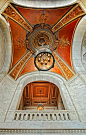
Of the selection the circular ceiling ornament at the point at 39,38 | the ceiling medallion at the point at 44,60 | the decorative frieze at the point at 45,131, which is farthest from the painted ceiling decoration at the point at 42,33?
the decorative frieze at the point at 45,131

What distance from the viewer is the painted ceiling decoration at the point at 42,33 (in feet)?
22.2

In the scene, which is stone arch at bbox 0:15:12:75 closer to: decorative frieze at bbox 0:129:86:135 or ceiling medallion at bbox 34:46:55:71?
ceiling medallion at bbox 34:46:55:71

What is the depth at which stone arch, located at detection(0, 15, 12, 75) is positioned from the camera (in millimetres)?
6464

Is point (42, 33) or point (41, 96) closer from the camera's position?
point (42, 33)

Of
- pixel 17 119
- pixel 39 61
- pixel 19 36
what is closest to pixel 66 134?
pixel 17 119

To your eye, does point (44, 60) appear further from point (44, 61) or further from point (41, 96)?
point (41, 96)

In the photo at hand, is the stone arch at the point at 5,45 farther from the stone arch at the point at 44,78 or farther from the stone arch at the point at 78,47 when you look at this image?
the stone arch at the point at 78,47

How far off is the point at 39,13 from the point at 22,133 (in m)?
6.18

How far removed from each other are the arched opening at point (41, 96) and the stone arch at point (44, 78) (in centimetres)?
142

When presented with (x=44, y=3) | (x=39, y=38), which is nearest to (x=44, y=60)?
(x=39, y=38)

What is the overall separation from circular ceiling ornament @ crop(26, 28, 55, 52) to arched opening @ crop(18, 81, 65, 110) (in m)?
2.70

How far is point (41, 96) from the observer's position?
9539mm

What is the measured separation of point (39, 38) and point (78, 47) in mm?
2494

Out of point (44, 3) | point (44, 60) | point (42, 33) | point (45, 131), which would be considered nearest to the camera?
point (45, 131)
